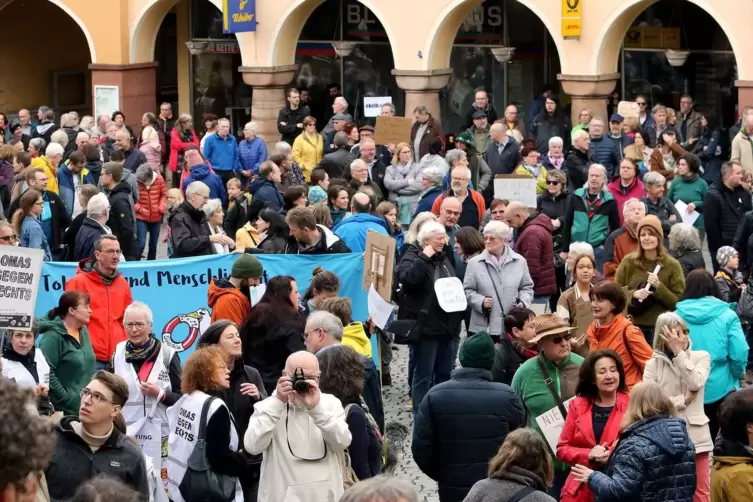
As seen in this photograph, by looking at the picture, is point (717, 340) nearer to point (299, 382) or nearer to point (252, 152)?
point (299, 382)

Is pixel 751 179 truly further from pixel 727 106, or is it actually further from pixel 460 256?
pixel 727 106

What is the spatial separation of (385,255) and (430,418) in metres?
3.17

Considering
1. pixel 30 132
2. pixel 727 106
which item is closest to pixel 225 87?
pixel 30 132

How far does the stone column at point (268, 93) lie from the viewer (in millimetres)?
25547

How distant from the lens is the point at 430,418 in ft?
26.2

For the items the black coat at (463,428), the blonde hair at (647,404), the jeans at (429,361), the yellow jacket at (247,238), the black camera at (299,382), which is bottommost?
the jeans at (429,361)

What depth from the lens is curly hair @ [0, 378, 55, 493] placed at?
12.7ft

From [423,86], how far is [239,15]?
3.44 metres

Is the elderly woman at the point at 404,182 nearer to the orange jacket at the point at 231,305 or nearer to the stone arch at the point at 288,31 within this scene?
the orange jacket at the point at 231,305

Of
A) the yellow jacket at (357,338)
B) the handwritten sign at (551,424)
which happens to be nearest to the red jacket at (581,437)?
the handwritten sign at (551,424)

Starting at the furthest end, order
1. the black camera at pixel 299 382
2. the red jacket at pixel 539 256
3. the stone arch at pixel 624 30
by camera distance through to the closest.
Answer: the stone arch at pixel 624 30
the red jacket at pixel 539 256
the black camera at pixel 299 382

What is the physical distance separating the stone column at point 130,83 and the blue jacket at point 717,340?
59.1 feet

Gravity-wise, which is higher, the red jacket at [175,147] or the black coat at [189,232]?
the red jacket at [175,147]

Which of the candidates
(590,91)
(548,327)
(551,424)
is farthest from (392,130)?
(551,424)
